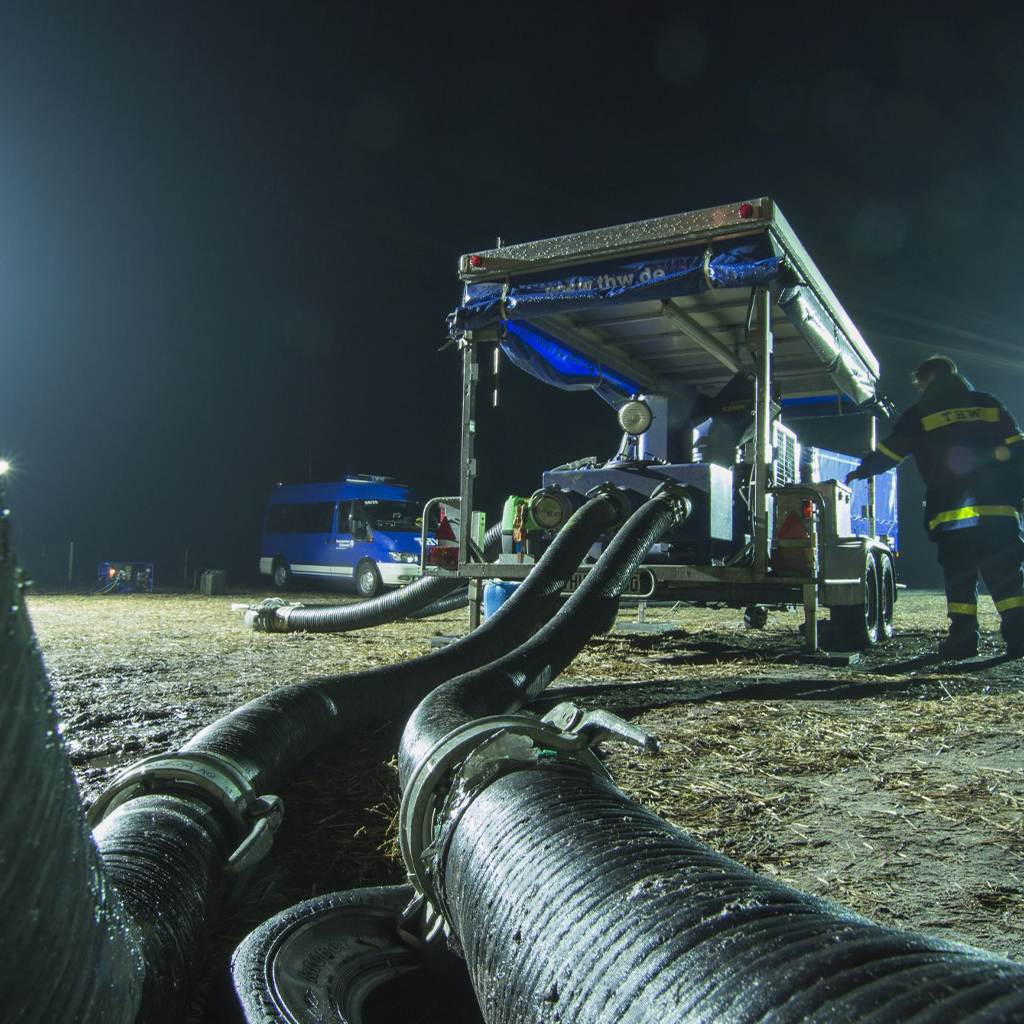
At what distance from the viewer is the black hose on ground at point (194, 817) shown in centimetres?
126

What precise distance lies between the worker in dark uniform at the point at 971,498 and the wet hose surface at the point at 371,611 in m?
3.98

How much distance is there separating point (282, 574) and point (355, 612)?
1388cm

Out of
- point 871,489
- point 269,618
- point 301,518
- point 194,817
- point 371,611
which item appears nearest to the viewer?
point 194,817

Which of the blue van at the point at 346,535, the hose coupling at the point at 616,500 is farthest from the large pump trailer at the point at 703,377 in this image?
the blue van at the point at 346,535

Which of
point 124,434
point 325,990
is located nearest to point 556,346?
point 325,990

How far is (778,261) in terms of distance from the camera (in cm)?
488

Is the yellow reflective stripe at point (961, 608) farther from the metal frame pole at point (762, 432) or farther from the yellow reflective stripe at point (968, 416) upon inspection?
the metal frame pole at point (762, 432)

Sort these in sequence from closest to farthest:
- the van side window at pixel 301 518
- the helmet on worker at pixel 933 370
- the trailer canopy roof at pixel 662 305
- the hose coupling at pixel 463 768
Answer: the hose coupling at pixel 463 768 → the trailer canopy roof at pixel 662 305 → the helmet on worker at pixel 933 370 → the van side window at pixel 301 518

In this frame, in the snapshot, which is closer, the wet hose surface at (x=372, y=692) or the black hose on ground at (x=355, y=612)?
the wet hose surface at (x=372, y=692)

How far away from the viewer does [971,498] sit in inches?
240

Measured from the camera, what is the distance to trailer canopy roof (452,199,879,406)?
5129 mm

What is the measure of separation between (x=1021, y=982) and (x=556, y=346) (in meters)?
6.87

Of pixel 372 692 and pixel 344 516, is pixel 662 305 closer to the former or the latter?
pixel 372 692

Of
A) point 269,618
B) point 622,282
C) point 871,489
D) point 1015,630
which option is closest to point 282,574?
point 269,618
